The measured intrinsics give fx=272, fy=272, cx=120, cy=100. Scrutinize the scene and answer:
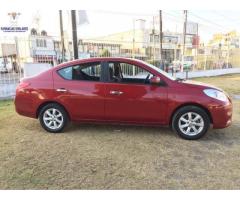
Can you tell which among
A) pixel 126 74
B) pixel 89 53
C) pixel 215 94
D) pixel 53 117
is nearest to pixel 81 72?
pixel 126 74

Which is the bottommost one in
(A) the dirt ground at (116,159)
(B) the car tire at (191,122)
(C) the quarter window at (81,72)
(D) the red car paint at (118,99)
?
(A) the dirt ground at (116,159)

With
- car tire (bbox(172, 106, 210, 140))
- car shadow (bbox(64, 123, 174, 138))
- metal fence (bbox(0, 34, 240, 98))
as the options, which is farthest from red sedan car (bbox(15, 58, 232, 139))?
metal fence (bbox(0, 34, 240, 98))

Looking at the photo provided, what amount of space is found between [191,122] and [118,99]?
145 cm

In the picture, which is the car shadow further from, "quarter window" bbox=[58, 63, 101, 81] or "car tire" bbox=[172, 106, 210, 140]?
"quarter window" bbox=[58, 63, 101, 81]

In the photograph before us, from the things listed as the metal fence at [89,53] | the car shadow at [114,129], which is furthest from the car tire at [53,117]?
the metal fence at [89,53]

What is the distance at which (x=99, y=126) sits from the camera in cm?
610

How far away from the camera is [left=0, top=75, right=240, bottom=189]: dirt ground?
3527 millimetres

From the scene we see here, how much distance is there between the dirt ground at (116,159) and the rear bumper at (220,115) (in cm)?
34

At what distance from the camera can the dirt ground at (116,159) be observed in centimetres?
353

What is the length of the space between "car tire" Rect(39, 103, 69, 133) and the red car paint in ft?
0.37

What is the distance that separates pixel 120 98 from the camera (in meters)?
A: 5.25

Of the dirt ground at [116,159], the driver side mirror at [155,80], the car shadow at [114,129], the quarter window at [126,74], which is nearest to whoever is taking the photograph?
the dirt ground at [116,159]

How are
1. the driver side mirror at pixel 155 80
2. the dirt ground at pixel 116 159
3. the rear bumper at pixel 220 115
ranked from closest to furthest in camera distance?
the dirt ground at pixel 116 159
the rear bumper at pixel 220 115
the driver side mirror at pixel 155 80

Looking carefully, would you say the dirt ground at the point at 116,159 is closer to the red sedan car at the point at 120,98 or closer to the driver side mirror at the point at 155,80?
the red sedan car at the point at 120,98
